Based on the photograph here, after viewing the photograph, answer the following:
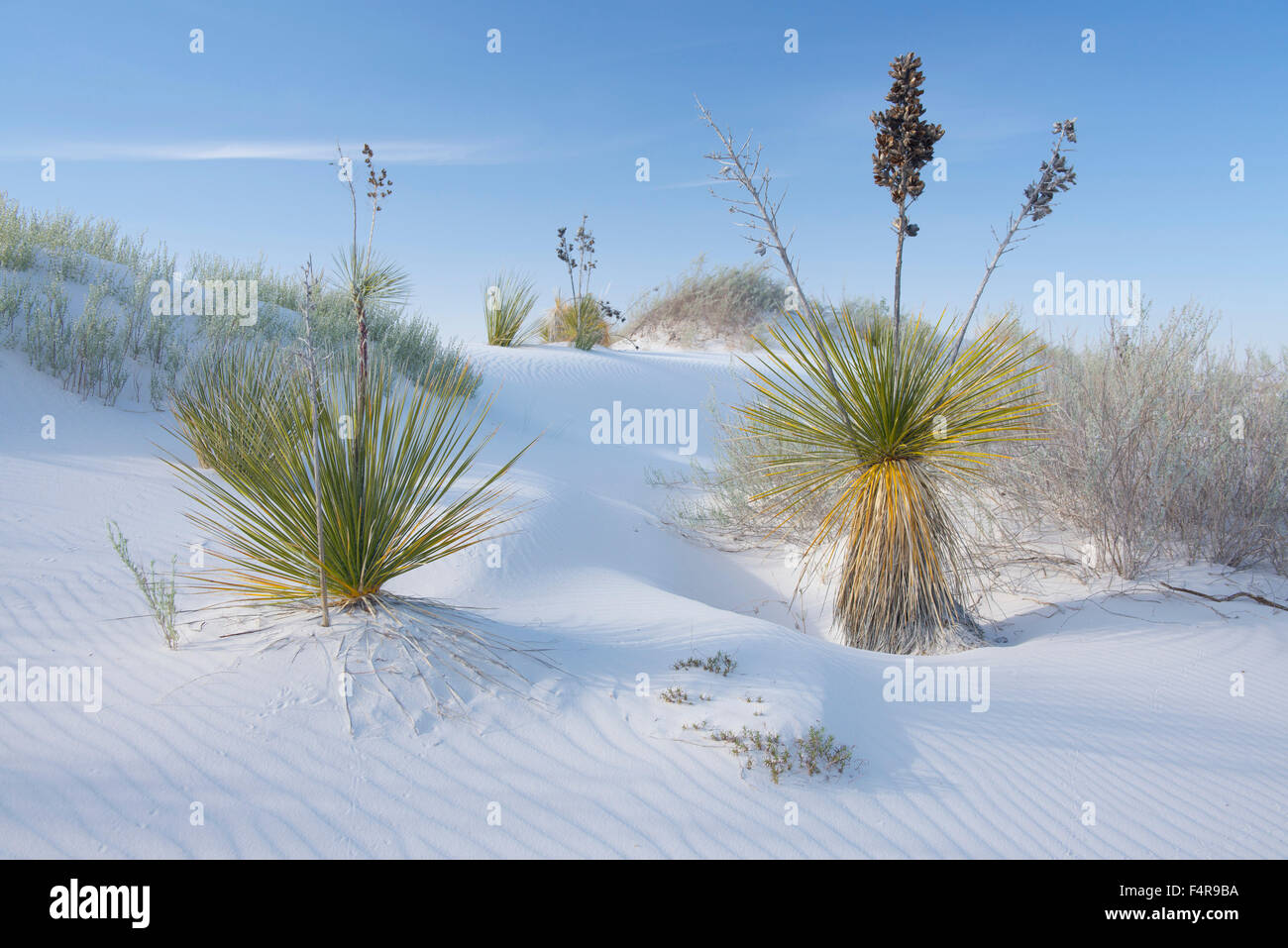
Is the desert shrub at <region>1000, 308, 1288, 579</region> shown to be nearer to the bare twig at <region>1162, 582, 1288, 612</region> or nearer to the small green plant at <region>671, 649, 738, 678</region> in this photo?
the bare twig at <region>1162, 582, 1288, 612</region>

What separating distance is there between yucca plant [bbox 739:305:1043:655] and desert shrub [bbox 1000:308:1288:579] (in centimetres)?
172

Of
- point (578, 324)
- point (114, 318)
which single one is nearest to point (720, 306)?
point (578, 324)

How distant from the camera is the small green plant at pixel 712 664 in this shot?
4.41 m

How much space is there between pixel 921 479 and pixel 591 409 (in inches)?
352

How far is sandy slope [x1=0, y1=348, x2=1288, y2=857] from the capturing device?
305cm

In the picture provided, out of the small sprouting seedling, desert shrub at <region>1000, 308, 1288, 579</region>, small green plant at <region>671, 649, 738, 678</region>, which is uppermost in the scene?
desert shrub at <region>1000, 308, 1288, 579</region>

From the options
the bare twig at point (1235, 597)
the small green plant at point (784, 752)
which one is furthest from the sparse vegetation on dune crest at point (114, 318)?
the bare twig at point (1235, 597)

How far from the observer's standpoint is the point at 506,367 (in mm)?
14789

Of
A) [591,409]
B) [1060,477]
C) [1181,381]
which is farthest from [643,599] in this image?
[591,409]

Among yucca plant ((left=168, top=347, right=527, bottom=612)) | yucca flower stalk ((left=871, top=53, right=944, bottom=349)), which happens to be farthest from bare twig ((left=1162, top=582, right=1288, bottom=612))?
yucca plant ((left=168, top=347, right=527, bottom=612))

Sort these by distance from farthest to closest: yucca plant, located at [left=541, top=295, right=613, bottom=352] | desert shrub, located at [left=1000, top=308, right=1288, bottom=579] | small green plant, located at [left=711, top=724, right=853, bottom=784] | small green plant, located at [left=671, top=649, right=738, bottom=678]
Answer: yucca plant, located at [left=541, top=295, right=613, bottom=352] < desert shrub, located at [left=1000, top=308, right=1288, bottom=579] < small green plant, located at [left=671, top=649, right=738, bottom=678] < small green plant, located at [left=711, top=724, right=853, bottom=784]

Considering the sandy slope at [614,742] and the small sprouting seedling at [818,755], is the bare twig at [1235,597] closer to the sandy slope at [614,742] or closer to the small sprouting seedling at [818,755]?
the sandy slope at [614,742]

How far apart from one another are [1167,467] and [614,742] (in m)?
5.87
